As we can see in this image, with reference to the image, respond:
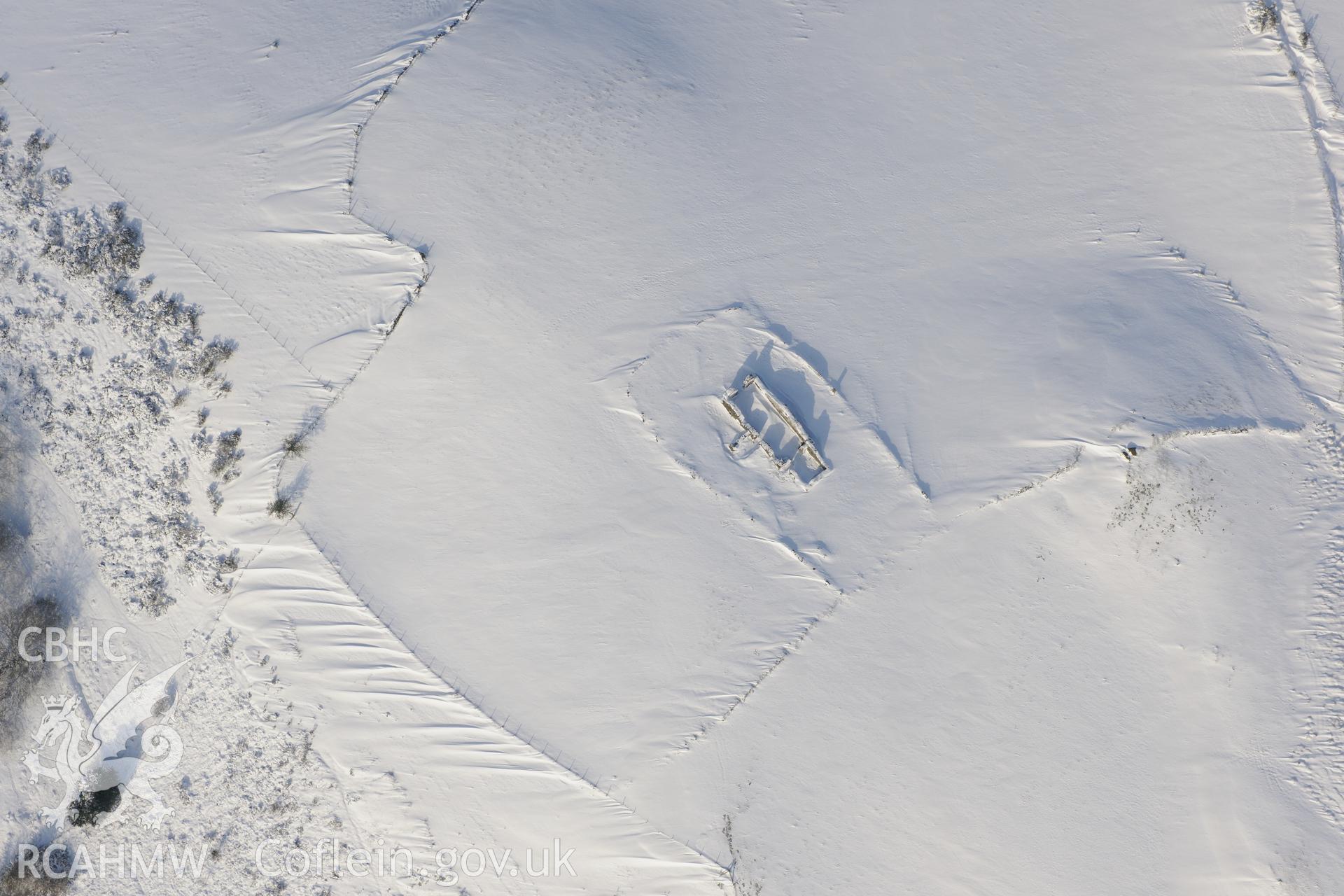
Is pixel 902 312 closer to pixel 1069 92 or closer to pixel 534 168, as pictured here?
pixel 1069 92

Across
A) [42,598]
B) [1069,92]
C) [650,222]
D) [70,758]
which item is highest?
[1069,92]

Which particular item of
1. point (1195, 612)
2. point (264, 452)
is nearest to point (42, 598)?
point (264, 452)

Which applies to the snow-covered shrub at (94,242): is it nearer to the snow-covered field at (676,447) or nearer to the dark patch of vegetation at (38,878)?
the snow-covered field at (676,447)

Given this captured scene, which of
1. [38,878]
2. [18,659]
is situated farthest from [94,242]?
[38,878]

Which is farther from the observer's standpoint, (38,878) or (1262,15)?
(38,878)

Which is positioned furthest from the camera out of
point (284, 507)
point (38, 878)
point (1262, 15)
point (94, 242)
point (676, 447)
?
point (94, 242)

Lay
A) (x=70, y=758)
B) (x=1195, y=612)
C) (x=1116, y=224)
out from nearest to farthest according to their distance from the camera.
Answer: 1. (x=1195, y=612)
2. (x=1116, y=224)
3. (x=70, y=758)

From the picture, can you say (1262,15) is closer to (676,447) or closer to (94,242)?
(676,447)

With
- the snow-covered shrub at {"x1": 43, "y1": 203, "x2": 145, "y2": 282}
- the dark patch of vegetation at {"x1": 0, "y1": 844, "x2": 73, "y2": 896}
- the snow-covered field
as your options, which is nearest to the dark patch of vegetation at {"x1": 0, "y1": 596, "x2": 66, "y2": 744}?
the snow-covered field

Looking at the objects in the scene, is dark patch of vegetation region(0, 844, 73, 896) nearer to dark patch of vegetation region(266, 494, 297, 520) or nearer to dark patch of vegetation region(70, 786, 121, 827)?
dark patch of vegetation region(70, 786, 121, 827)

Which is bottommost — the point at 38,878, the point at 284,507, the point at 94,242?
the point at 38,878
